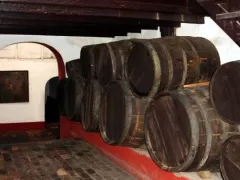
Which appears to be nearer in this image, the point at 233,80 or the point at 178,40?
the point at 233,80

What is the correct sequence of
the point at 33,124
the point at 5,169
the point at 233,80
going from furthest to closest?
the point at 33,124
the point at 5,169
the point at 233,80

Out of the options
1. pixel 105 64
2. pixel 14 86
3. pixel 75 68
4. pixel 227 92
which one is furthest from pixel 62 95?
pixel 14 86

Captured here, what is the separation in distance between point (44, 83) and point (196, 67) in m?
8.53

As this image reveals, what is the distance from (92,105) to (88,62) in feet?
2.48

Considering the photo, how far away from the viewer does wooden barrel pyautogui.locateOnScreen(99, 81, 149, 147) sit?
12.1ft

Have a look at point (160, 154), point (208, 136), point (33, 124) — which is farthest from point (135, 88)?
point (33, 124)

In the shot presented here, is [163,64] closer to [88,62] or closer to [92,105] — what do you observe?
[92,105]

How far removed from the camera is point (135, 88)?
360 cm

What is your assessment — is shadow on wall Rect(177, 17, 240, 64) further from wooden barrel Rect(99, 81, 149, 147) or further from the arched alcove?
the arched alcove

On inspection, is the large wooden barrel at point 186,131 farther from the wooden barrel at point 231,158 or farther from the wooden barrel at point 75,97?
the wooden barrel at point 75,97

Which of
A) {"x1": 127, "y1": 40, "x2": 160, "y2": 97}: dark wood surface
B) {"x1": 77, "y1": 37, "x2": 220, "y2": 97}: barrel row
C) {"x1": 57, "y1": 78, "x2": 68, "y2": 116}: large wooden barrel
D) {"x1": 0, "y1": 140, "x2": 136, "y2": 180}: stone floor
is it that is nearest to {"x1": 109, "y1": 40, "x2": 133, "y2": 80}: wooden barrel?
{"x1": 77, "y1": 37, "x2": 220, "y2": 97}: barrel row

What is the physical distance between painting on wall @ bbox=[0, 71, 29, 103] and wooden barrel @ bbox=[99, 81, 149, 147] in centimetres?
741

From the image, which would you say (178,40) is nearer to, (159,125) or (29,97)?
(159,125)

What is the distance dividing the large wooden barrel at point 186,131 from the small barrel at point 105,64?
115cm
